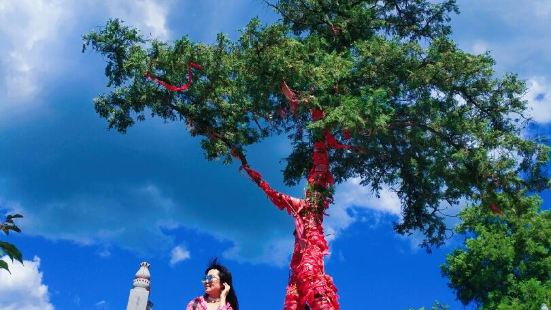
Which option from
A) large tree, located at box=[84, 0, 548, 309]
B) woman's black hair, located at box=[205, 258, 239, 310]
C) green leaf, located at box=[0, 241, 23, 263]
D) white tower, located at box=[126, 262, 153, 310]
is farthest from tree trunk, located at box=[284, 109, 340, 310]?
green leaf, located at box=[0, 241, 23, 263]

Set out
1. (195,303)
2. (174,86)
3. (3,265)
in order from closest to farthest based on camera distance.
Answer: (3,265) < (195,303) < (174,86)

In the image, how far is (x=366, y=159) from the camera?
13867mm

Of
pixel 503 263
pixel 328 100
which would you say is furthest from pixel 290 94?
pixel 503 263

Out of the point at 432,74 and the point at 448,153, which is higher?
the point at 432,74

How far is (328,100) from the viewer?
11.1 meters

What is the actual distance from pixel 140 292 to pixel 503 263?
658 inches

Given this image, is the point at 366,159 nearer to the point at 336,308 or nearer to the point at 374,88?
the point at 374,88

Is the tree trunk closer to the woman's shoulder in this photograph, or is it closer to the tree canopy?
the tree canopy

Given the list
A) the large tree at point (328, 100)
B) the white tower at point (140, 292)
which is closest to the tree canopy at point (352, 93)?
the large tree at point (328, 100)

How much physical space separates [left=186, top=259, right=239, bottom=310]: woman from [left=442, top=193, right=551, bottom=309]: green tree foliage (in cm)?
1581

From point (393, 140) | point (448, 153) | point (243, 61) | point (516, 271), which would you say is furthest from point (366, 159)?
point (516, 271)

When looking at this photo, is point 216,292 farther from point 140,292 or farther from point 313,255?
point 313,255

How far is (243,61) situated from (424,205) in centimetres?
592

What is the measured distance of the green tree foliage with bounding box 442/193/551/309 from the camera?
20297 mm
